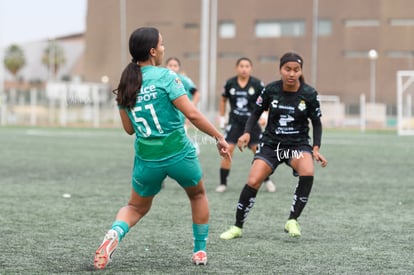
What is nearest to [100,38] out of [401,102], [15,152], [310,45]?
[310,45]

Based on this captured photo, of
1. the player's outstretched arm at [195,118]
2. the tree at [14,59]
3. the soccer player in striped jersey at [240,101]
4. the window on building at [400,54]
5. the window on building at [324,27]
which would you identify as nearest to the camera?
the player's outstretched arm at [195,118]

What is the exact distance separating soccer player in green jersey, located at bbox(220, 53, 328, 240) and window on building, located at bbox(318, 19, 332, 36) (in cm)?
5557

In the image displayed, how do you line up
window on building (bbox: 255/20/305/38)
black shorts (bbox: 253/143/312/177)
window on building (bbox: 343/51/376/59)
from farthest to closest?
window on building (bbox: 255/20/305/38)
window on building (bbox: 343/51/376/59)
black shorts (bbox: 253/143/312/177)

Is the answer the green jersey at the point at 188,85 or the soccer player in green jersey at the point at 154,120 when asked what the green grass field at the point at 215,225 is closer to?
the soccer player in green jersey at the point at 154,120

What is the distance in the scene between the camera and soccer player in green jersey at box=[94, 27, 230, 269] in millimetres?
5605

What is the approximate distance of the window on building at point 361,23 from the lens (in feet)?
198

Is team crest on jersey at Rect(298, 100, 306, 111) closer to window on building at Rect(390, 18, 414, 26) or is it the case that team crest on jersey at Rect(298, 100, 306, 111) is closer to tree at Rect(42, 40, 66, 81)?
window on building at Rect(390, 18, 414, 26)

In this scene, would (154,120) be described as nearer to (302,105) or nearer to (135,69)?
(135,69)

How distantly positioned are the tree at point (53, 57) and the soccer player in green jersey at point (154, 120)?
269 ft

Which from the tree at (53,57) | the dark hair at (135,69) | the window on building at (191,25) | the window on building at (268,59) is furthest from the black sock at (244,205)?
the tree at (53,57)

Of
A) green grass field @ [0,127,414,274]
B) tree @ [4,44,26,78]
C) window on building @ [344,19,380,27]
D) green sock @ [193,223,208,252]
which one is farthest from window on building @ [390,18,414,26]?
green sock @ [193,223,208,252]

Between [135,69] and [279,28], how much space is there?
59402 mm

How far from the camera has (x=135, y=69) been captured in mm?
5641

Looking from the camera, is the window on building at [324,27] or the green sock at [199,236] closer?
the green sock at [199,236]
